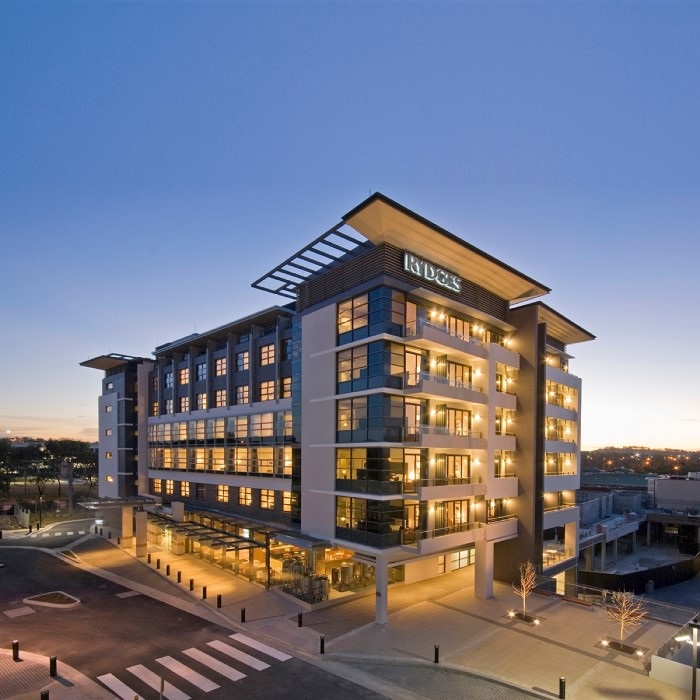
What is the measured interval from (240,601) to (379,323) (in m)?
17.9

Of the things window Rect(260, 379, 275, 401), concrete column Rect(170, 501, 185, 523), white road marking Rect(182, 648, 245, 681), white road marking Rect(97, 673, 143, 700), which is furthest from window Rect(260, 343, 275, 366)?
white road marking Rect(97, 673, 143, 700)

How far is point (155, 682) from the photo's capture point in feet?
61.4

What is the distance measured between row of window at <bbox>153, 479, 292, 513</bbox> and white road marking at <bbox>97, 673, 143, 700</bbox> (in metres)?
17.9

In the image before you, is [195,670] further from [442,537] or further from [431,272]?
[431,272]

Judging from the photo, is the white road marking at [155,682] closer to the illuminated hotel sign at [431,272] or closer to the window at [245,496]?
the window at [245,496]

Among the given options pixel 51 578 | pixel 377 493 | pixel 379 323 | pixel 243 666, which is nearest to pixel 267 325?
pixel 379 323

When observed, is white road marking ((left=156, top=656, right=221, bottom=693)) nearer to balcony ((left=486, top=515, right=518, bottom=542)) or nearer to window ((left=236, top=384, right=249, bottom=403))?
balcony ((left=486, top=515, right=518, bottom=542))

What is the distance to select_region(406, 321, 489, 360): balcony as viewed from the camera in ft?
86.6

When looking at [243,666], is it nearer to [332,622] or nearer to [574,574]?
[332,622]

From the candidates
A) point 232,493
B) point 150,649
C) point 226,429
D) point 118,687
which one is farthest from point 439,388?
point 232,493

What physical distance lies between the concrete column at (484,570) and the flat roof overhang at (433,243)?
17027 mm

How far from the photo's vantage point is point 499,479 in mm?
31891

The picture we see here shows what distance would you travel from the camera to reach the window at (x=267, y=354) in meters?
39.9

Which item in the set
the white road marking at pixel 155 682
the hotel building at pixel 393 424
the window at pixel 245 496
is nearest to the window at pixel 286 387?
Answer: the hotel building at pixel 393 424
